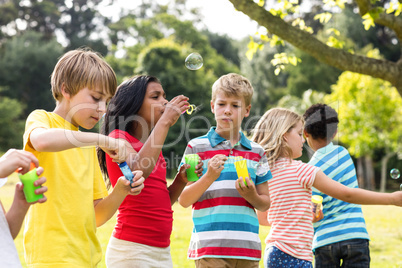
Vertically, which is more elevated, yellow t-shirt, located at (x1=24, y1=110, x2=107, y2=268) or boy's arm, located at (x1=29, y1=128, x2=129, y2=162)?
boy's arm, located at (x1=29, y1=128, x2=129, y2=162)

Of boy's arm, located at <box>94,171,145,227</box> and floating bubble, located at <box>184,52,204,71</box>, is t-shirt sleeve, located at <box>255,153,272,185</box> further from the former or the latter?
floating bubble, located at <box>184,52,204,71</box>

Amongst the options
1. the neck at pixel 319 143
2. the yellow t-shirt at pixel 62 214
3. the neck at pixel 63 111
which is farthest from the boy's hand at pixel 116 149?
the neck at pixel 319 143

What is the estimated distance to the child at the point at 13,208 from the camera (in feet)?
5.72

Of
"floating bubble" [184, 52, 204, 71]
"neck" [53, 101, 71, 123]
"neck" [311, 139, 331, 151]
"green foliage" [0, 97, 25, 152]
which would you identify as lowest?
"neck" [53, 101, 71, 123]

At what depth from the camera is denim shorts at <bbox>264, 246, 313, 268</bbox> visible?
292 cm

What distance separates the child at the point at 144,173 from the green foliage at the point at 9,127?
76.9ft

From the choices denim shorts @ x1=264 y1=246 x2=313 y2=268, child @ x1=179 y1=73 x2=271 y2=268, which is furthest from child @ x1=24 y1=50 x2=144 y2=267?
denim shorts @ x1=264 y1=246 x2=313 y2=268

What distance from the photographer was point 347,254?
3.38m

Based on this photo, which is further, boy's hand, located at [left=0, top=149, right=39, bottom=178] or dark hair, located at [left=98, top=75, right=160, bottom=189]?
dark hair, located at [left=98, top=75, right=160, bottom=189]

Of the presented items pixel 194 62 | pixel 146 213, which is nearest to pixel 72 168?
pixel 146 213

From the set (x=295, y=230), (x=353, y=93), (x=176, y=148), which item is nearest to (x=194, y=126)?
(x=176, y=148)

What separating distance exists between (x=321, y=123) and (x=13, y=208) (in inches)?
105

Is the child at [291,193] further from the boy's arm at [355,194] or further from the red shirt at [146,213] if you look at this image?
the red shirt at [146,213]

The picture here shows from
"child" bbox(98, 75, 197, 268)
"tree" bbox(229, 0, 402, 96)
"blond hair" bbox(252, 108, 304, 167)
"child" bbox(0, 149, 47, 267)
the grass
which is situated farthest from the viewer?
the grass
